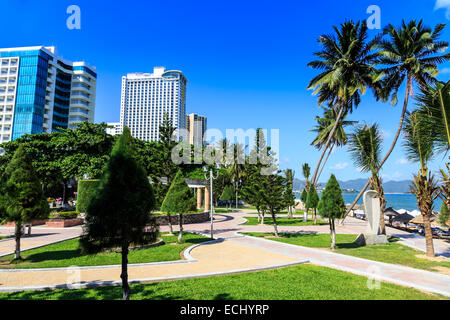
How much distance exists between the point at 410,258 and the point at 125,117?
201589 millimetres

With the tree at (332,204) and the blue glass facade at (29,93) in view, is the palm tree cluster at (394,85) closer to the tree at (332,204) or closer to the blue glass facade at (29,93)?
the tree at (332,204)

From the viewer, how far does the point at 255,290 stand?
7.38 metres

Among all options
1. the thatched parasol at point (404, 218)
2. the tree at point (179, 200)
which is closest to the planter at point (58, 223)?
the tree at point (179, 200)

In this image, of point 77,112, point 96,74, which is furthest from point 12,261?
point 96,74

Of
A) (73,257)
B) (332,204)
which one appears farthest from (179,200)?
(332,204)

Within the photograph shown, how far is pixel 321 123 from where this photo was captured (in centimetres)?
3972

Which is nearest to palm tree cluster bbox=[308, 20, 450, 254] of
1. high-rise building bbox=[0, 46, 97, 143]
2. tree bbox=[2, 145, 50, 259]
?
tree bbox=[2, 145, 50, 259]

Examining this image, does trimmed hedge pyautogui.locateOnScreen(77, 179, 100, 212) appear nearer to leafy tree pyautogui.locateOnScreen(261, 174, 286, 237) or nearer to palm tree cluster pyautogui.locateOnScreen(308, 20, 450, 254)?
leafy tree pyautogui.locateOnScreen(261, 174, 286, 237)

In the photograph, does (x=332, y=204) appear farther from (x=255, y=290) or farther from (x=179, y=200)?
(x=179, y=200)

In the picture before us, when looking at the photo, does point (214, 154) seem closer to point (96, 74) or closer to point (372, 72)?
point (372, 72)

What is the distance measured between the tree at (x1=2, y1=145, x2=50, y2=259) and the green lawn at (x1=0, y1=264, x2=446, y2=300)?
14.5 feet

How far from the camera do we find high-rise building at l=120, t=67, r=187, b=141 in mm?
187875

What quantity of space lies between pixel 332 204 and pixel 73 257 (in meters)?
13.1

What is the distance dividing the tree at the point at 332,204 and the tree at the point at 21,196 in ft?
45.1
